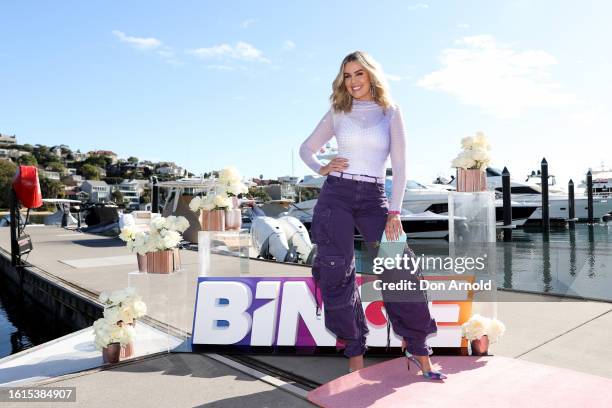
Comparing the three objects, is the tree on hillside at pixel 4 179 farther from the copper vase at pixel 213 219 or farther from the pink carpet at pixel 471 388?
the pink carpet at pixel 471 388

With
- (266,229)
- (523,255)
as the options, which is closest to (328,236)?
(266,229)

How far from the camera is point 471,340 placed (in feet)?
11.4

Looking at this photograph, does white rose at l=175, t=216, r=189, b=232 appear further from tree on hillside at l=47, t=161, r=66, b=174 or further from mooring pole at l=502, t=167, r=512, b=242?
tree on hillside at l=47, t=161, r=66, b=174

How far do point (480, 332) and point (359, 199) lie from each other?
1484 millimetres

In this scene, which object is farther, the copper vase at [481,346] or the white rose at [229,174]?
the white rose at [229,174]

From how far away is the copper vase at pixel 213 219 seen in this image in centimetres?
434

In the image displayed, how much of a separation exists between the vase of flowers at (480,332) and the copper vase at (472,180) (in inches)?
42.0

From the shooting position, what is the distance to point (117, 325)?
3572 mm

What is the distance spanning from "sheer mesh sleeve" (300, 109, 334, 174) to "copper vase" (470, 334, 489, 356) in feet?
6.03

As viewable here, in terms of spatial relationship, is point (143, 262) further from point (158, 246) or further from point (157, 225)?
point (157, 225)

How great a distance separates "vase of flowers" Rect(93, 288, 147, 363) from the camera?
3.50m

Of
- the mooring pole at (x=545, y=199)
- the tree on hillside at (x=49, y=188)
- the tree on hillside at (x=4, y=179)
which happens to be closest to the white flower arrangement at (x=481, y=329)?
the mooring pole at (x=545, y=199)

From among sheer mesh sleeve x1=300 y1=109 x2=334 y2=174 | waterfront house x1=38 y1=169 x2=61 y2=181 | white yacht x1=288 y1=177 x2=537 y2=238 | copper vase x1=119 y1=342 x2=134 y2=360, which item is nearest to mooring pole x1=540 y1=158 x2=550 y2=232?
white yacht x1=288 y1=177 x2=537 y2=238

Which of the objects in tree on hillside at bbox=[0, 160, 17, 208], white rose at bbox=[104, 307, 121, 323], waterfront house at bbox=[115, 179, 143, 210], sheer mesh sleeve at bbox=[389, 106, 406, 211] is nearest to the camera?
sheer mesh sleeve at bbox=[389, 106, 406, 211]
